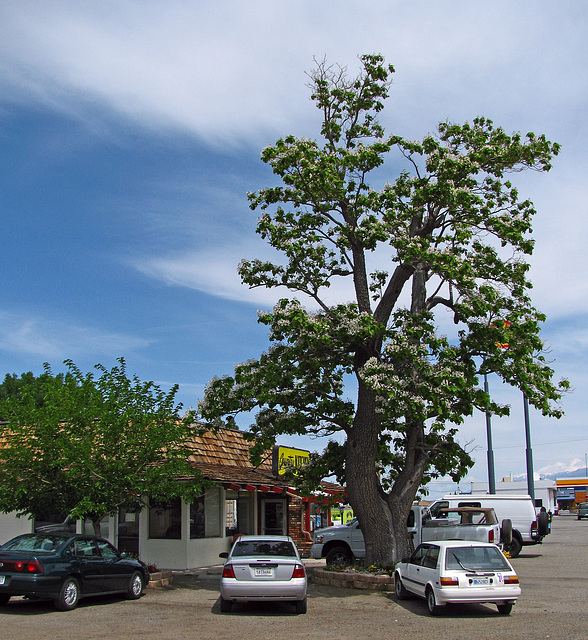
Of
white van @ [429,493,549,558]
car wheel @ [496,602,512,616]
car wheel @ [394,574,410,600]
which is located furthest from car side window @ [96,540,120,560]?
white van @ [429,493,549,558]

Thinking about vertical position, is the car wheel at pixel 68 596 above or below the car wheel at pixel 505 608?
above

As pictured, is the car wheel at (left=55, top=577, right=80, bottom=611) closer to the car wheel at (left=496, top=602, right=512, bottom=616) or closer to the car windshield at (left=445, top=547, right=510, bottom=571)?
the car windshield at (left=445, top=547, right=510, bottom=571)

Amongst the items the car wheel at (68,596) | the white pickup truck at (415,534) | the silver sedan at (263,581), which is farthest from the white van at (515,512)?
the car wheel at (68,596)

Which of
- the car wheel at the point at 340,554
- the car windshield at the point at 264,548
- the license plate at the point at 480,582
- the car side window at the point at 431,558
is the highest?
the car windshield at the point at 264,548

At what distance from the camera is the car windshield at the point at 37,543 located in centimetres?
1305

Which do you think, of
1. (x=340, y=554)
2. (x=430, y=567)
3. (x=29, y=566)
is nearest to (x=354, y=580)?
(x=430, y=567)

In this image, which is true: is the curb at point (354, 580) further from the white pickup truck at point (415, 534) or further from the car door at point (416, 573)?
the white pickup truck at point (415, 534)

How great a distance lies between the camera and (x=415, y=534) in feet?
71.4

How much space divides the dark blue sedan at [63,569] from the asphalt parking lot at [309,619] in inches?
13.3

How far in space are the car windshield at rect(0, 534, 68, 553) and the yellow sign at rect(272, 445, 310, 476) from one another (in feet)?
36.8

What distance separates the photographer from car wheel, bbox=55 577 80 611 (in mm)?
12719

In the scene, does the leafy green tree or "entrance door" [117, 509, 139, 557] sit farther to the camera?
"entrance door" [117, 509, 139, 557]

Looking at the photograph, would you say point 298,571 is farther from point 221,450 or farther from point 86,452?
point 221,450

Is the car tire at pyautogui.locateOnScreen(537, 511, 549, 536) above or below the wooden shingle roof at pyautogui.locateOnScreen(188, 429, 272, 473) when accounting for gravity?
below
